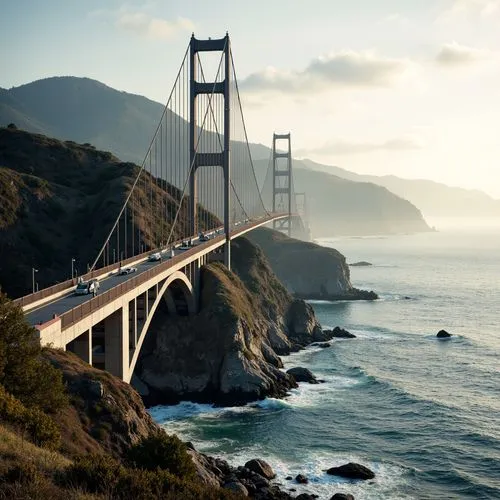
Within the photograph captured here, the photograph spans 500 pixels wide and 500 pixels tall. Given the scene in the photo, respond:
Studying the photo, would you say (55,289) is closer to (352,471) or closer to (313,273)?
(352,471)

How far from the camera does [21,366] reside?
26.3 m

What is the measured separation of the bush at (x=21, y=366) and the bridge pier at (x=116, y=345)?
520 inches

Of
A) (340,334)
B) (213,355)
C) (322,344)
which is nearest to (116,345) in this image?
(213,355)

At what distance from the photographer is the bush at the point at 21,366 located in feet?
86.1

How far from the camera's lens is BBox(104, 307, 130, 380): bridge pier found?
4103 centimetres

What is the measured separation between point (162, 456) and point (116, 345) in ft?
50.0

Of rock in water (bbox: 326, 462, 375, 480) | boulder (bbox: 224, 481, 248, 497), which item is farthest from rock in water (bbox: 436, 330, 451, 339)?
boulder (bbox: 224, 481, 248, 497)

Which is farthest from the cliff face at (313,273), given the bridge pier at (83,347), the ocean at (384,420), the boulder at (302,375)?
the bridge pier at (83,347)

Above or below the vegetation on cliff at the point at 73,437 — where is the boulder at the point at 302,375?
below

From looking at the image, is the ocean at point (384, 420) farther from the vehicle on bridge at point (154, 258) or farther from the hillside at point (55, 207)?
the hillside at point (55, 207)

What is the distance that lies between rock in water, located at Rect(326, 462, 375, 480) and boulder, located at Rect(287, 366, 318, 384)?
23896mm

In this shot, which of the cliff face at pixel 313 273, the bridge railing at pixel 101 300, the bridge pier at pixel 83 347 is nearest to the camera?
the bridge railing at pixel 101 300

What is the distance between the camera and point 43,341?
30406 mm

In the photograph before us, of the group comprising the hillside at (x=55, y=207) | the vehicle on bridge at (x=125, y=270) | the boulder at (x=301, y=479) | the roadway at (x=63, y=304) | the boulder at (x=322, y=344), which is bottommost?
the boulder at (x=301, y=479)
